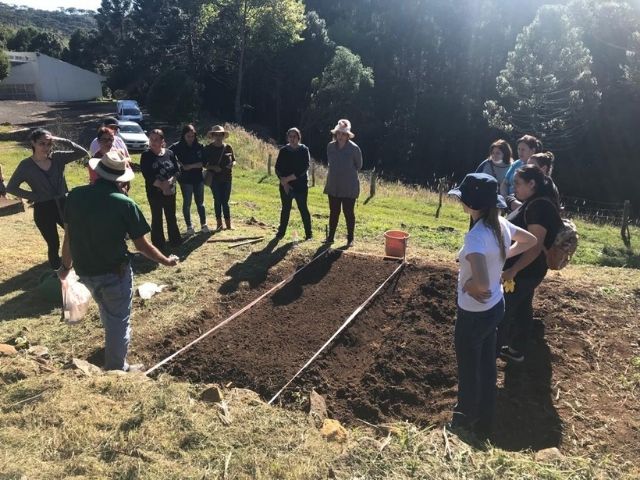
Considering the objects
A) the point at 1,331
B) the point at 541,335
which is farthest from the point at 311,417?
the point at 1,331

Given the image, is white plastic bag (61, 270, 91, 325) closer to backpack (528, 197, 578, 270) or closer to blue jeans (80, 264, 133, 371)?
blue jeans (80, 264, 133, 371)

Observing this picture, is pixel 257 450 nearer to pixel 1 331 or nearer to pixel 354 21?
pixel 1 331

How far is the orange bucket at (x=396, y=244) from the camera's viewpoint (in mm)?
7229

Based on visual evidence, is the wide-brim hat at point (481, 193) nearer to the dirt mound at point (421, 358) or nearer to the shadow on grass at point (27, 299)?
the dirt mound at point (421, 358)

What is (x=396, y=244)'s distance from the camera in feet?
23.9

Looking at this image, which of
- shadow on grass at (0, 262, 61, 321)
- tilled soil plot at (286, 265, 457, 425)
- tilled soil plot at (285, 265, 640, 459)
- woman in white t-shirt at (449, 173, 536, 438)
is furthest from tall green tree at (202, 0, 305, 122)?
woman in white t-shirt at (449, 173, 536, 438)

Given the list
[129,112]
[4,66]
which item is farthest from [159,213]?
[4,66]

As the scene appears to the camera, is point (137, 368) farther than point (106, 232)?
Yes

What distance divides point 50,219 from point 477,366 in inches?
208

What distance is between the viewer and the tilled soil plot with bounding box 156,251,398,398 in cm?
482

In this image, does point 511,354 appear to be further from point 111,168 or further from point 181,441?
point 111,168

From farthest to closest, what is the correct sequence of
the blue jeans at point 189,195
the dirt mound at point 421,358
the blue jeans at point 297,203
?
the blue jeans at point 189,195 < the blue jeans at point 297,203 < the dirt mound at point 421,358

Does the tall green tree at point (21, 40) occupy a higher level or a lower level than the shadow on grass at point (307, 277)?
higher

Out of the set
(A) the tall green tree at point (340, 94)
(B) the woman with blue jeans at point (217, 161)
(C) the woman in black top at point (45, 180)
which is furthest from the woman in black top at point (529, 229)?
(A) the tall green tree at point (340, 94)
